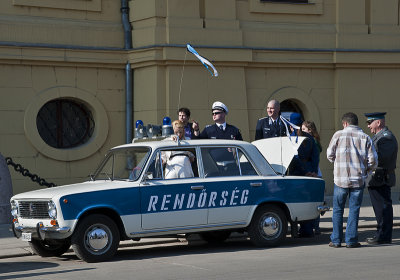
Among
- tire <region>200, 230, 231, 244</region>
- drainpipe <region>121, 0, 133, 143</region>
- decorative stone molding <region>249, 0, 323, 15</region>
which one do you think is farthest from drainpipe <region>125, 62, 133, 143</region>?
tire <region>200, 230, 231, 244</region>

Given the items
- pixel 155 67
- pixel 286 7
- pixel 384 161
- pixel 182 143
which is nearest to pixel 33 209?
pixel 182 143

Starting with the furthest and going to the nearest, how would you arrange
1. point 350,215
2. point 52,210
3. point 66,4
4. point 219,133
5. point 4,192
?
point 66,4
point 4,192
point 219,133
point 350,215
point 52,210

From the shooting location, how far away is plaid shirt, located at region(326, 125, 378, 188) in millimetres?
11312

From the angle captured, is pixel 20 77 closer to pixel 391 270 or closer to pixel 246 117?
pixel 246 117

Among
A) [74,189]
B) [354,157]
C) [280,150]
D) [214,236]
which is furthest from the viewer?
[214,236]

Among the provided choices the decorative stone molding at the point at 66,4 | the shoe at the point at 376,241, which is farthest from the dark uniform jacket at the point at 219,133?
the decorative stone molding at the point at 66,4

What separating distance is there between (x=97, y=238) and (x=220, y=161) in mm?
2097

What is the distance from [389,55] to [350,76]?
1.04 meters

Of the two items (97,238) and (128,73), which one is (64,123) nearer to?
(128,73)

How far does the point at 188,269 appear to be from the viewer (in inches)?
378

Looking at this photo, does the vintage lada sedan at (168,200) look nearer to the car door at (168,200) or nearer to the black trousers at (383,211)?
the car door at (168,200)

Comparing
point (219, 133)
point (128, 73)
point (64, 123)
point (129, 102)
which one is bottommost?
point (219, 133)

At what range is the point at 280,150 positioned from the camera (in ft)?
40.5

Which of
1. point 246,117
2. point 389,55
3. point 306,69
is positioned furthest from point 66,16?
point 389,55
